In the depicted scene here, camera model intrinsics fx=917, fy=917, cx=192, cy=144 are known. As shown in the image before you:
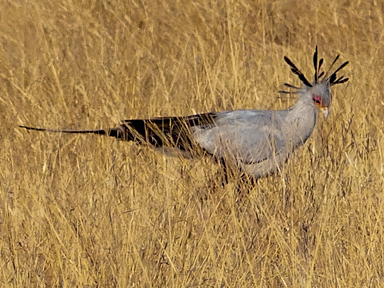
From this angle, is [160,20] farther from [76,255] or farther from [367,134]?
[76,255]

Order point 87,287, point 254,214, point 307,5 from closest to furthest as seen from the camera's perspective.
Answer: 1. point 87,287
2. point 254,214
3. point 307,5

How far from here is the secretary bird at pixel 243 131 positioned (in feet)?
14.9

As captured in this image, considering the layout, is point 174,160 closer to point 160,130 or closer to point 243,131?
point 160,130

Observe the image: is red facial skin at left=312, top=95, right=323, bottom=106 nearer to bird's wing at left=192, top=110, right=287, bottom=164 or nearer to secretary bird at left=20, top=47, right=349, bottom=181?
secretary bird at left=20, top=47, right=349, bottom=181

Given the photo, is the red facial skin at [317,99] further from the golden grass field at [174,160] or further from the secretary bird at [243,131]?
the golden grass field at [174,160]

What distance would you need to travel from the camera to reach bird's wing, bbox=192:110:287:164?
458 cm

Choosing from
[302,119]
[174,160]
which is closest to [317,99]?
→ [302,119]

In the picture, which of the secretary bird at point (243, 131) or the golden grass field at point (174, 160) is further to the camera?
the secretary bird at point (243, 131)

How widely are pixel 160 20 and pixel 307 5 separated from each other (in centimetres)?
127

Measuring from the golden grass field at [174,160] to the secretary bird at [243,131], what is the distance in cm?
9

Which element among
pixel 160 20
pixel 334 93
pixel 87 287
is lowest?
pixel 87 287

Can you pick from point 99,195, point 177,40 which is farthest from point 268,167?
point 177,40

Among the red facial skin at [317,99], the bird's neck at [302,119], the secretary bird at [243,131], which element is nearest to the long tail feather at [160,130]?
the secretary bird at [243,131]

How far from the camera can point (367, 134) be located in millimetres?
4805
